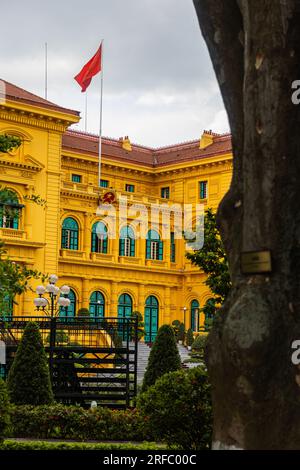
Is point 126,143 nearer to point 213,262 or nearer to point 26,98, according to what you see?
point 26,98

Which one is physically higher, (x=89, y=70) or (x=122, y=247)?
(x=89, y=70)

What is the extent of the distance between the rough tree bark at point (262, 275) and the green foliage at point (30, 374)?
12.5 meters

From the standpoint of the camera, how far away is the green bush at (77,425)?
59.3ft

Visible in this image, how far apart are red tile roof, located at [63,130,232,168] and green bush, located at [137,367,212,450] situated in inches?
2118

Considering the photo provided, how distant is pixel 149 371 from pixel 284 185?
1509cm

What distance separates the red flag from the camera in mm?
53291

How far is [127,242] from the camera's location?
61.6 m

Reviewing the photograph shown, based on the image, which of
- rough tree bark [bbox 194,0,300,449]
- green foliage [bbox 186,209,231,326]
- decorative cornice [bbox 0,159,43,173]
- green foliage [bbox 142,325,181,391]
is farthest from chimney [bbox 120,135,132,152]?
rough tree bark [bbox 194,0,300,449]

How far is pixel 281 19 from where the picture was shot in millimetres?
7676

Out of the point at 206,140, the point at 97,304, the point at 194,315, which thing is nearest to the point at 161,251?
the point at 194,315

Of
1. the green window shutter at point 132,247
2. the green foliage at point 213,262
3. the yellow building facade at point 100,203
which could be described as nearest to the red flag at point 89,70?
the yellow building facade at point 100,203

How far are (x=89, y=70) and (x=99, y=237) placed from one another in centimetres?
1136

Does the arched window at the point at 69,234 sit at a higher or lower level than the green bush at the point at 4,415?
higher

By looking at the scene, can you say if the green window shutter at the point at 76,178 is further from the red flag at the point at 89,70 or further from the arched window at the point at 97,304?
the red flag at the point at 89,70
